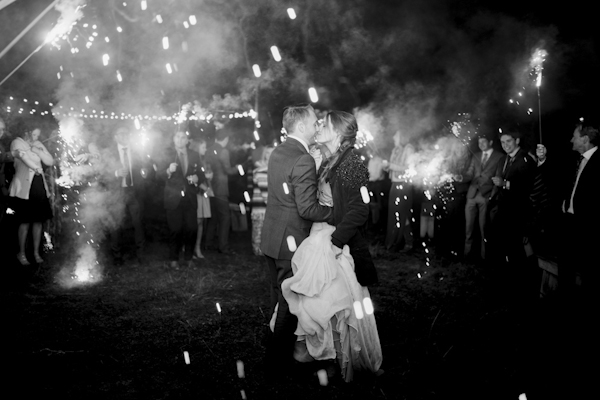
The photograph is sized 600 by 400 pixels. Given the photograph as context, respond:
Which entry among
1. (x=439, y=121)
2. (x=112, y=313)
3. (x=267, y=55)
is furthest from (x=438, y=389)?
(x=267, y=55)

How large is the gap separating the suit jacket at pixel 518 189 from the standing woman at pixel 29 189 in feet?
23.1

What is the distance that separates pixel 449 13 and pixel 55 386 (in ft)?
29.3

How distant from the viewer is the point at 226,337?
4.10m

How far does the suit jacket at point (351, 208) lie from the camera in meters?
3.19

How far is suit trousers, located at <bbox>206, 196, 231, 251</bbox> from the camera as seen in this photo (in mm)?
7887

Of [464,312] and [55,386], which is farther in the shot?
[464,312]

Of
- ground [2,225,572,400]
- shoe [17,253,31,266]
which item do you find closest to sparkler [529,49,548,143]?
ground [2,225,572,400]

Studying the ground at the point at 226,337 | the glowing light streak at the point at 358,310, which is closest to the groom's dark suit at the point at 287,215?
the ground at the point at 226,337

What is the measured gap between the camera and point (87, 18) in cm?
→ 1102

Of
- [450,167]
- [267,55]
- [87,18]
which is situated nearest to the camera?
[450,167]

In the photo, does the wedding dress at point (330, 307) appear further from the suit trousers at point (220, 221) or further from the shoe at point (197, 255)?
the suit trousers at point (220, 221)

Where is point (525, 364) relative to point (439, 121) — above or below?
below

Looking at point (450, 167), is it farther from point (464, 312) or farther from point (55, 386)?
point (55, 386)

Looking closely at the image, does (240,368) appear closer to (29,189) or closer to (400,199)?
(29,189)
